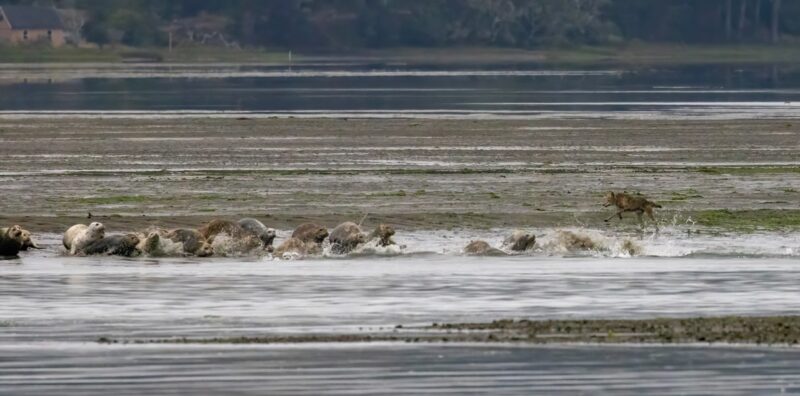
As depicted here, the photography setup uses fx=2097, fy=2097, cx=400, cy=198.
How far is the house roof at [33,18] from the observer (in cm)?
13350

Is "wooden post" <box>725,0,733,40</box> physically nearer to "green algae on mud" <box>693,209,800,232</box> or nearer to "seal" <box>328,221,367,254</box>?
"green algae on mud" <box>693,209,800,232</box>

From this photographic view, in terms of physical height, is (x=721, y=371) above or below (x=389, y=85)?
above

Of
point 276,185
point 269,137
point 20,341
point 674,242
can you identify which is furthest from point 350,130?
point 20,341

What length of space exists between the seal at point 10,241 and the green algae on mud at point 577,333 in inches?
275

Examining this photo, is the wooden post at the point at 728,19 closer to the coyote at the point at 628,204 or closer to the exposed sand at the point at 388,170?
the exposed sand at the point at 388,170

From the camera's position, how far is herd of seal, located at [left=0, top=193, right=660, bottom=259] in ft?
73.9

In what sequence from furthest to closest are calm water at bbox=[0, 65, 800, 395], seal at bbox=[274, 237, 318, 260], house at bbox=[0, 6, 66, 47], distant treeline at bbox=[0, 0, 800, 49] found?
1. distant treeline at bbox=[0, 0, 800, 49]
2. house at bbox=[0, 6, 66, 47]
3. seal at bbox=[274, 237, 318, 260]
4. calm water at bbox=[0, 65, 800, 395]

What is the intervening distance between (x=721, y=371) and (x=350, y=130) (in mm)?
32060

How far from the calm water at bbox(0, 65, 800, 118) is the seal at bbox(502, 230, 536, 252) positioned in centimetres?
2887

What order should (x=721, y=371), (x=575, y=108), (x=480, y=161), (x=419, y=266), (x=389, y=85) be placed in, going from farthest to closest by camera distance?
(x=389, y=85) → (x=575, y=108) → (x=480, y=161) → (x=419, y=266) → (x=721, y=371)

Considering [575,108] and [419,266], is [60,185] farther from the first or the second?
[575,108]

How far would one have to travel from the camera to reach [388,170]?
34031 mm

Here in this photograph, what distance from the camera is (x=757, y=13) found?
140m

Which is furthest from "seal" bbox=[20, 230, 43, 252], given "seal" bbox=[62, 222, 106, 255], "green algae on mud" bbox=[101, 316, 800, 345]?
"green algae on mud" bbox=[101, 316, 800, 345]
